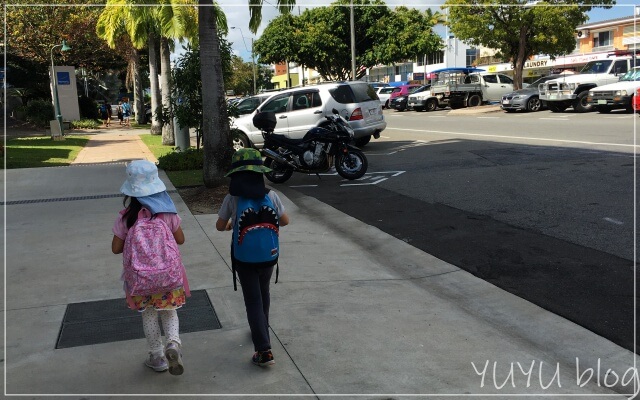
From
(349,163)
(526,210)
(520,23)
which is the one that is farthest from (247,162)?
(520,23)

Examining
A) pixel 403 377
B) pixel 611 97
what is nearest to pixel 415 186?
pixel 403 377

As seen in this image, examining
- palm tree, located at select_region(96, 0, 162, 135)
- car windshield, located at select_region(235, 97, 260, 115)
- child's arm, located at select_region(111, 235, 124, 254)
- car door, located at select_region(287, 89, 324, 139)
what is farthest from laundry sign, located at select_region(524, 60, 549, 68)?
child's arm, located at select_region(111, 235, 124, 254)

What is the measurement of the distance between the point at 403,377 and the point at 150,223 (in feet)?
6.02

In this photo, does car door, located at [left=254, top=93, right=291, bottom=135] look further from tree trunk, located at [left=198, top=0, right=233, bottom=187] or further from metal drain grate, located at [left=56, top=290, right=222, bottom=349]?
metal drain grate, located at [left=56, top=290, right=222, bottom=349]

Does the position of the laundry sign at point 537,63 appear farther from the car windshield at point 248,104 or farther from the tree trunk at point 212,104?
the tree trunk at point 212,104

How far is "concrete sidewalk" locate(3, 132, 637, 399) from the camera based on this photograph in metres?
3.94

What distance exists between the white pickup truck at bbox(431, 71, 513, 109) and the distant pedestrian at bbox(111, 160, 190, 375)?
34626mm

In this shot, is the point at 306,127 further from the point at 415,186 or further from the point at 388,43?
the point at 388,43

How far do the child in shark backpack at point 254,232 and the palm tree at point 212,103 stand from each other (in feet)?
21.0

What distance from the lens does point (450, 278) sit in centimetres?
623

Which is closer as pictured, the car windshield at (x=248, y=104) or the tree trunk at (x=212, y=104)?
A: the tree trunk at (x=212, y=104)

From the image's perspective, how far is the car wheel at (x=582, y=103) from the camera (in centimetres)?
2684

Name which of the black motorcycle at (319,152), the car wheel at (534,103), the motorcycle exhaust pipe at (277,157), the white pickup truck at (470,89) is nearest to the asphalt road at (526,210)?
the black motorcycle at (319,152)

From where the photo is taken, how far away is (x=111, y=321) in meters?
5.06
